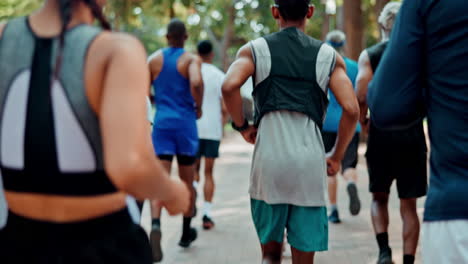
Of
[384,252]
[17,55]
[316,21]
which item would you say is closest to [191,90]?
[384,252]

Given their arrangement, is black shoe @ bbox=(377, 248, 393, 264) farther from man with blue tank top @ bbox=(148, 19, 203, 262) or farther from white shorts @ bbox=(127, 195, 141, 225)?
white shorts @ bbox=(127, 195, 141, 225)

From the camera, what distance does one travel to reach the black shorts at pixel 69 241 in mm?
2012

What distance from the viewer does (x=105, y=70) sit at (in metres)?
1.96

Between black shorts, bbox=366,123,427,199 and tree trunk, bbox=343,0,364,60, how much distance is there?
1541 centimetres

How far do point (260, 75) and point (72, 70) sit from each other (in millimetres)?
2112

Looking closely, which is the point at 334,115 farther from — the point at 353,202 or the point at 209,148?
the point at 209,148

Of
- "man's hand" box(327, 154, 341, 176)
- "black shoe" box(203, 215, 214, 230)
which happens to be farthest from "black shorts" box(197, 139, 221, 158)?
"man's hand" box(327, 154, 341, 176)

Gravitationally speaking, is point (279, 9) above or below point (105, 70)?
below

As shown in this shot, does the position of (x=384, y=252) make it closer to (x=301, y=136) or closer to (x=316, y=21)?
(x=301, y=136)

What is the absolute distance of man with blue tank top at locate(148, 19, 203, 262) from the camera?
6.36 meters

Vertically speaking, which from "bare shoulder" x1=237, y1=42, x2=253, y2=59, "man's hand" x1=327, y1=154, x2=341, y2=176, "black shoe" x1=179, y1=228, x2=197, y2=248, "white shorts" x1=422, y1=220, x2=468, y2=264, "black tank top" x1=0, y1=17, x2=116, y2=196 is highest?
"black tank top" x1=0, y1=17, x2=116, y2=196

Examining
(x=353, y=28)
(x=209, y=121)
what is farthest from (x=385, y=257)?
(x=353, y=28)

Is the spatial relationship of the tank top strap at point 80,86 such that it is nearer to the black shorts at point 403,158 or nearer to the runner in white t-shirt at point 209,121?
the black shorts at point 403,158

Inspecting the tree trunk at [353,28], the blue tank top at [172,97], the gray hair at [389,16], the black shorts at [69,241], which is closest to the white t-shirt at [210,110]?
the blue tank top at [172,97]
